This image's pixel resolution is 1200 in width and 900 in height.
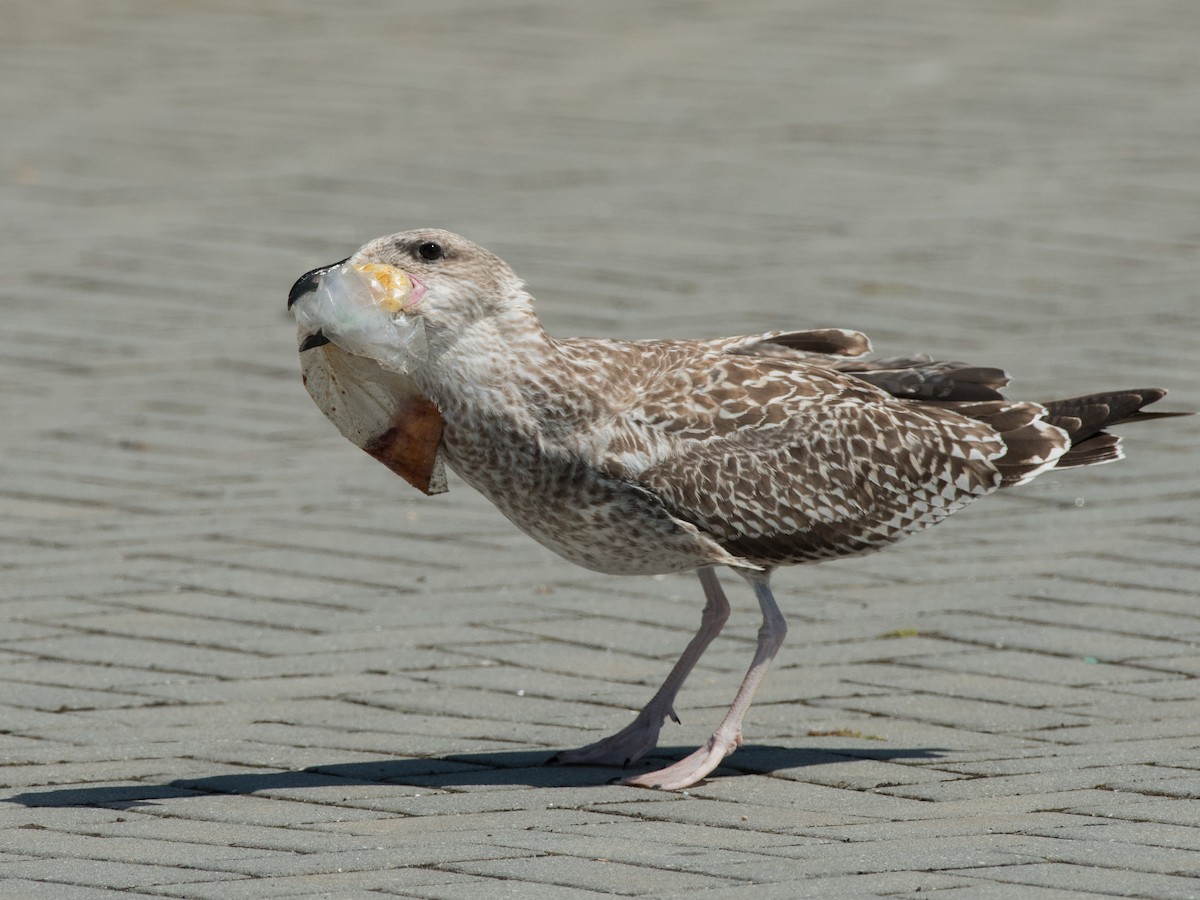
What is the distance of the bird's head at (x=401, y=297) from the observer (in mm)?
5254

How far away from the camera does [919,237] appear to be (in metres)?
11.6

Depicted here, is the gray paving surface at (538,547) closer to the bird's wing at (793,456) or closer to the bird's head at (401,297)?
the bird's wing at (793,456)

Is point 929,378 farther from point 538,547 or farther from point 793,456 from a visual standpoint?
point 538,547

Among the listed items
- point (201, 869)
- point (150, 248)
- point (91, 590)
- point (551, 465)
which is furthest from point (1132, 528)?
point (150, 248)

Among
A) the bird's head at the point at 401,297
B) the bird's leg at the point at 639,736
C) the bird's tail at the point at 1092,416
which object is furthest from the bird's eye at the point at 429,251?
the bird's tail at the point at 1092,416

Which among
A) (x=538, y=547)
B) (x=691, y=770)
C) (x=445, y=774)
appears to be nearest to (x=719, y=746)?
(x=691, y=770)

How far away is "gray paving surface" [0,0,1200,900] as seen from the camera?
500 cm

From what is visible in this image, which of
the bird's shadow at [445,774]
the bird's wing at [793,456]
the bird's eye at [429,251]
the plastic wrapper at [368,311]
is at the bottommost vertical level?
the bird's shadow at [445,774]

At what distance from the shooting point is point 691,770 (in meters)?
5.43

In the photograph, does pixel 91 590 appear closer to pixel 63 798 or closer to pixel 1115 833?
pixel 63 798

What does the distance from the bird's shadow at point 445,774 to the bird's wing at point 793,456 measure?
52 centimetres

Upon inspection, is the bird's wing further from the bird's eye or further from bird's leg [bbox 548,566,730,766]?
the bird's eye

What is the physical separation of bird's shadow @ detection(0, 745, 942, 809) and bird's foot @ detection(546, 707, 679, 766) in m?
0.02

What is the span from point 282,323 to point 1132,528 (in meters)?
4.33
